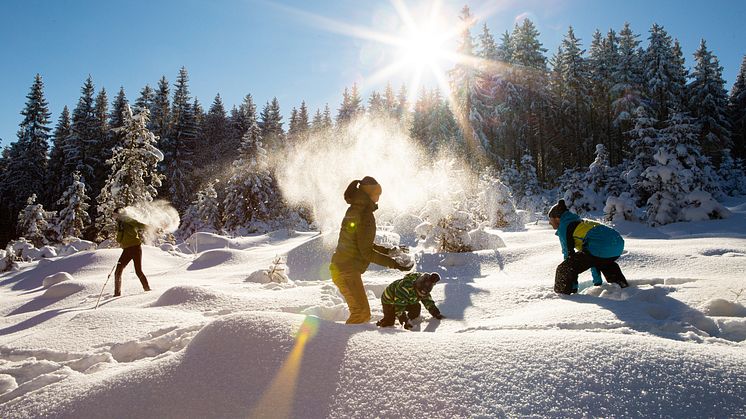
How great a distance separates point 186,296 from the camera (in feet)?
18.6

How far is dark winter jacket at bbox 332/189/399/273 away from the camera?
155 inches

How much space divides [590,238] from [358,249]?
2961 millimetres

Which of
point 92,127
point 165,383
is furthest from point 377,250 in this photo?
point 92,127

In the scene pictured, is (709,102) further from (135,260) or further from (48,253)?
(48,253)

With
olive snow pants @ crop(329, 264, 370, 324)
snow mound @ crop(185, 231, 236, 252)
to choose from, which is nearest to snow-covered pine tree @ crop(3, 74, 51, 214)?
snow mound @ crop(185, 231, 236, 252)

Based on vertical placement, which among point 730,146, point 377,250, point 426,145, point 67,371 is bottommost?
point 67,371

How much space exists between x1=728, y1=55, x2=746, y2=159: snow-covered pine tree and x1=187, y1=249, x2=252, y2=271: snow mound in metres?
46.3

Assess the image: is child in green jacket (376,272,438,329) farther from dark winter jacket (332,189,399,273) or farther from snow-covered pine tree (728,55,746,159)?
snow-covered pine tree (728,55,746,159)

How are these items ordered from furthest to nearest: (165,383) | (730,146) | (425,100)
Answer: (425,100) < (730,146) < (165,383)

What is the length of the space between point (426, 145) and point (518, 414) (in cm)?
4158

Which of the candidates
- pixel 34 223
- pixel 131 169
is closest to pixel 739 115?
pixel 131 169

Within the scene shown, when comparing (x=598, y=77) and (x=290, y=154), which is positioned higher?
(x=598, y=77)

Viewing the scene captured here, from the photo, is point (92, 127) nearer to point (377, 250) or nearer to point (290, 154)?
point (290, 154)

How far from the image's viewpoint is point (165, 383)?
231 cm
